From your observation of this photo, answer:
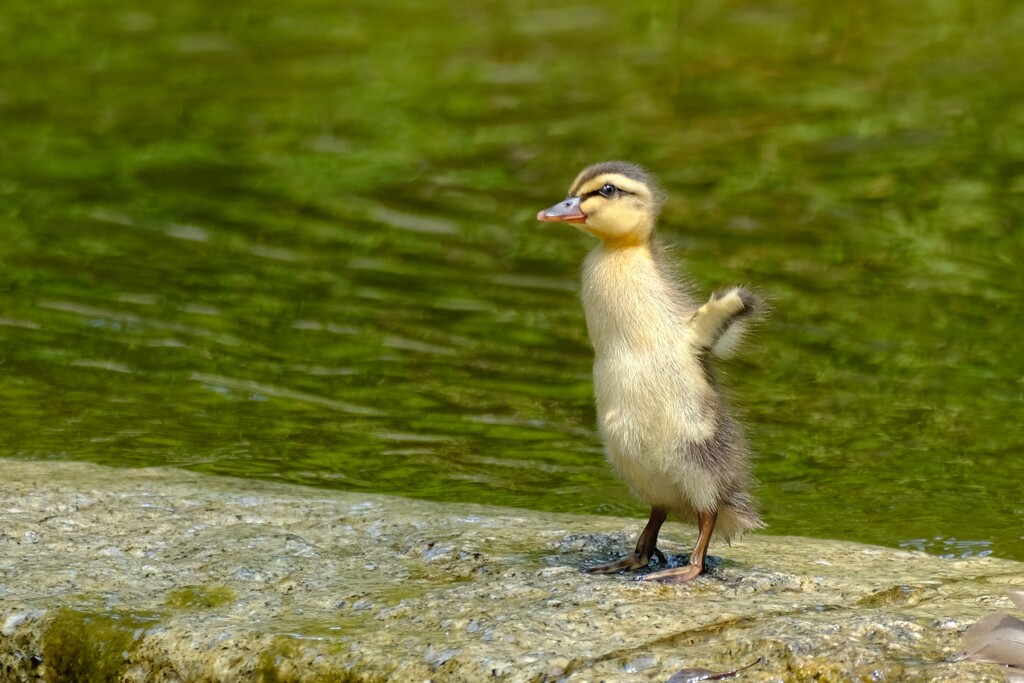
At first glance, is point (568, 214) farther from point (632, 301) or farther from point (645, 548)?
point (645, 548)

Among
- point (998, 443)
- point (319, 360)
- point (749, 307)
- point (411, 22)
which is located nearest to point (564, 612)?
point (749, 307)

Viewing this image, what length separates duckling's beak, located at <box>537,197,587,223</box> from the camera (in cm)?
619

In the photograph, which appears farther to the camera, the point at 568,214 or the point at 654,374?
the point at 568,214

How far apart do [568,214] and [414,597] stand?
144 centimetres

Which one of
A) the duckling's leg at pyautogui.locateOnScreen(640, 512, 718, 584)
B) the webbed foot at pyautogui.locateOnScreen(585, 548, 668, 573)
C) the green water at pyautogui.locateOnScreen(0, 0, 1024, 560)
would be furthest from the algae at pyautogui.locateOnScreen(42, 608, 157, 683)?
the green water at pyautogui.locateOnScreen(0, 0, 1024, 560)

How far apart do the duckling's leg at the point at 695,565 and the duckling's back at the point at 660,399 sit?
0.04 meters

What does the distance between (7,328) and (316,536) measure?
5.02 metres

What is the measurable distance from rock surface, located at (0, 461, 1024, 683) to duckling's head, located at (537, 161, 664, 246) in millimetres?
1183

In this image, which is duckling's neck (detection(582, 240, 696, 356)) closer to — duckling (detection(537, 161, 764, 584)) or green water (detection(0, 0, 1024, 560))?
duckling (detection(537, 161, 764, 584))

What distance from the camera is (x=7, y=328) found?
35.9ft

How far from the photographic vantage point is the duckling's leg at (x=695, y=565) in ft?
19.4

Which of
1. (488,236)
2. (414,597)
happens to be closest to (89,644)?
(414,597)

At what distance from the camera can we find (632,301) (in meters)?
6.07

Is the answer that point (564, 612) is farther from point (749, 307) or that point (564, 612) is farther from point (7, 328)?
point (7, 328)
